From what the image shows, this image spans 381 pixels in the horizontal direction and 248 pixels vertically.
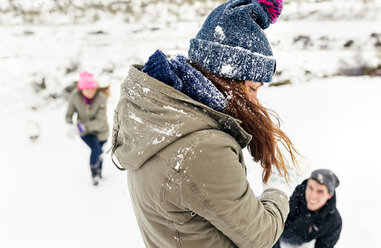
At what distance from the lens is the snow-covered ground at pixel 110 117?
10.4 ft

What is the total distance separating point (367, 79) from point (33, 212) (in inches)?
261

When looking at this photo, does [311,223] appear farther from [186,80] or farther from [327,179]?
[186,80]

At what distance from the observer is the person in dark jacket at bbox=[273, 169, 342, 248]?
2.34m

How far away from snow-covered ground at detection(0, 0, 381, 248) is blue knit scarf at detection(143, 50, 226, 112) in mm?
2537

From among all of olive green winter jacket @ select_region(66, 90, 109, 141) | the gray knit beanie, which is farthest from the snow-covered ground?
the gray knit beanie

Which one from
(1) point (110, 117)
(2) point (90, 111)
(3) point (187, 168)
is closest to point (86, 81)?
(2) point (90, 111)

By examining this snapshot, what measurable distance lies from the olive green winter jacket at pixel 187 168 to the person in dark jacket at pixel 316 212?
64.7 inches

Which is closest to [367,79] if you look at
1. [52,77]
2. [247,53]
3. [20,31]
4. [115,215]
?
[115,215]

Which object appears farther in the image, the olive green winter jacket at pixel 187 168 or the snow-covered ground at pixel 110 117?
the snow-covered ground at pixel 110 117

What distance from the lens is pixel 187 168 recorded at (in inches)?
29.5

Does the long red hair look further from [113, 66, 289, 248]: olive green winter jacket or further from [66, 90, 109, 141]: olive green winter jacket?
[66, 90, 109, 141]: olive green winter jacket

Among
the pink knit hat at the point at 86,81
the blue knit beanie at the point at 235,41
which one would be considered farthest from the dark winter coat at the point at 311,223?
the pink knit hat at the point at 86,81

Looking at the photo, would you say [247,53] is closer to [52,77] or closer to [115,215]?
[115,215]

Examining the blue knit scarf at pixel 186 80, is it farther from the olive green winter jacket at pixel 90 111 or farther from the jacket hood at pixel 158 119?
the olive green winter jacket at pixel 90 111
